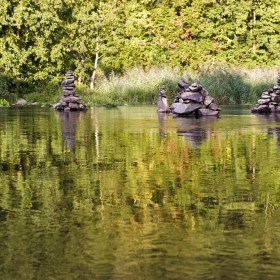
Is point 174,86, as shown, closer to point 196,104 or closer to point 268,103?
point 268,103

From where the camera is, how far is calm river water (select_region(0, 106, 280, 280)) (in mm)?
3736

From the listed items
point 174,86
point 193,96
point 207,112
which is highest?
point 174,86

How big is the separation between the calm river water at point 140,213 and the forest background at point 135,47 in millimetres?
25849

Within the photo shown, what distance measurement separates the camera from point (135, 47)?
174ft

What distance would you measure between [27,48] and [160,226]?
42516 millimetres

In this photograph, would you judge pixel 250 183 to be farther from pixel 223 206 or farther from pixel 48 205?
pixel 48 205

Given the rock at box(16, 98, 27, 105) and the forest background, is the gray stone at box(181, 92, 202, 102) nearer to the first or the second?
the forest background

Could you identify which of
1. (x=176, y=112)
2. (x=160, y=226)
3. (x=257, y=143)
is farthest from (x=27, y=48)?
(x=160, y=226)

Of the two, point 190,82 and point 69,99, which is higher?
point 190,82

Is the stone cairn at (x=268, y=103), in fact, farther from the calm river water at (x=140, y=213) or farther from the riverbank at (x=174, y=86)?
the calm river water at (x=140, y=213)

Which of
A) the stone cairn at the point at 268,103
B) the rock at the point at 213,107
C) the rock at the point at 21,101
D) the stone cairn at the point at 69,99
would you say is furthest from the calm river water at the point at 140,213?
the rock at the point at 21,101

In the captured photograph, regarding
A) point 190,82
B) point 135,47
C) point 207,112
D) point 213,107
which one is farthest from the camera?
point 135,47

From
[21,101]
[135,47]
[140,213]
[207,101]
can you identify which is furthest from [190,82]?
[140,213]

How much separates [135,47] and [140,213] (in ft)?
159
